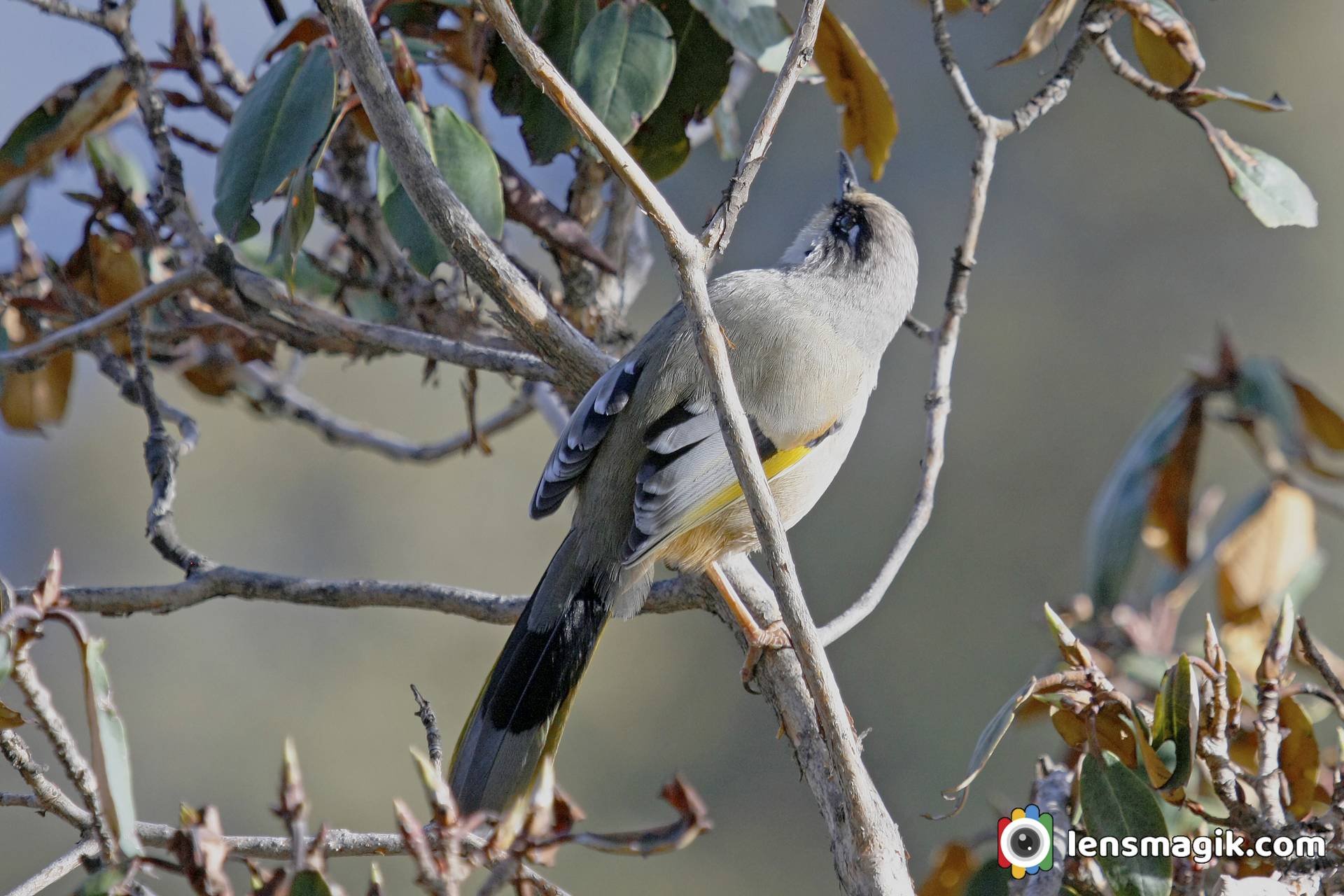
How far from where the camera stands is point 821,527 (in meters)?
7.73

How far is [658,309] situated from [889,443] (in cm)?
174

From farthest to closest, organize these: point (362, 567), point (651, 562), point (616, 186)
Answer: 1. point (362, 567)
2. point (616, 186)
3. point (651, 562)

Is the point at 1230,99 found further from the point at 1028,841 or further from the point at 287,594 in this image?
the point at 287,594

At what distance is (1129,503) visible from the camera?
259cm

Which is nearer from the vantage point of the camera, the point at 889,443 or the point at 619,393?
the point at 619,393

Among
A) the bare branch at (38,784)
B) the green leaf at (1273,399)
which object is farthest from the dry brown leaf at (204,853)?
the green leaf at (1273,399)

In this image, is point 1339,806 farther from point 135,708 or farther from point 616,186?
point 135,708

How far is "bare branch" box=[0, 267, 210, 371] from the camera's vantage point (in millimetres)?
2178

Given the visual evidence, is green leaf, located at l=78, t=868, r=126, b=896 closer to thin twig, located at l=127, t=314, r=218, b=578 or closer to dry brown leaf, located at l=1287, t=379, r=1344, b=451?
thin twig, located at l=127, t=314, r=218, b=578

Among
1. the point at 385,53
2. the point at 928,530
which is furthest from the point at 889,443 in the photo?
the point at 385,53

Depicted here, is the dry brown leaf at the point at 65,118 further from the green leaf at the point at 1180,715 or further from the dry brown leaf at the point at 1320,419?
the dry brown leaf at the point at 1320,419

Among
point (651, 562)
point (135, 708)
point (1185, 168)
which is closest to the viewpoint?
point (651, 562)

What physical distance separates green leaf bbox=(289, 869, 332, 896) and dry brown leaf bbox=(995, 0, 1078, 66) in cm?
181

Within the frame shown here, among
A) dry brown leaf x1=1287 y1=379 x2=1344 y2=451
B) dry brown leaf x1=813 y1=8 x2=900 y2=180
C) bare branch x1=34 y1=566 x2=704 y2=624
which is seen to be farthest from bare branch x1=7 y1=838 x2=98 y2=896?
dry brown leaf x1=1287 y1=379 x2=1344 y2=451
